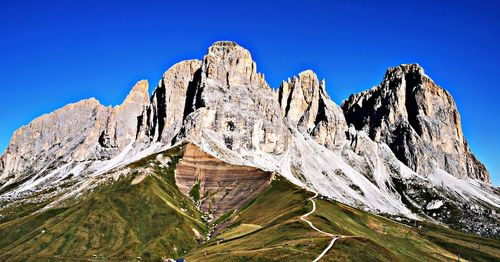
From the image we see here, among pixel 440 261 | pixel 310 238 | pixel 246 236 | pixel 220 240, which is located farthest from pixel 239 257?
pixel 440 261

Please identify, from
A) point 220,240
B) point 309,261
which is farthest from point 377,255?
point 220,240

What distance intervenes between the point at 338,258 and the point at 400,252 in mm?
76031

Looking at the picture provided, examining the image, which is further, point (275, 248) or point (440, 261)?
point (440, 261)

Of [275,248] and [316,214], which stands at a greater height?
[316,214]

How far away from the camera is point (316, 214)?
200 m

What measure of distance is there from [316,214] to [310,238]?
45527mm

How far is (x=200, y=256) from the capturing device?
550ft

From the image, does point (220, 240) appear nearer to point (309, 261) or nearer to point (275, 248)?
point (275, 248)

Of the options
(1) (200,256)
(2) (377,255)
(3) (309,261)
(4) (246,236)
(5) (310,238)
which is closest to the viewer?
(3) (309,261)

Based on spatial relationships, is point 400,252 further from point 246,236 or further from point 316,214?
point 246,236

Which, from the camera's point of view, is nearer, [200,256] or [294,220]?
[200,256]

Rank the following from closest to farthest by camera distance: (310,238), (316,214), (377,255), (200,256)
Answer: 1. (377,255)
2. (310,238)
3. (200,256)
4. (316,214)

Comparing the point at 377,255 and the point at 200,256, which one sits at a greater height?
the point at 377,255

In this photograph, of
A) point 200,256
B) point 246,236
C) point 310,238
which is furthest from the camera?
point 246,236
